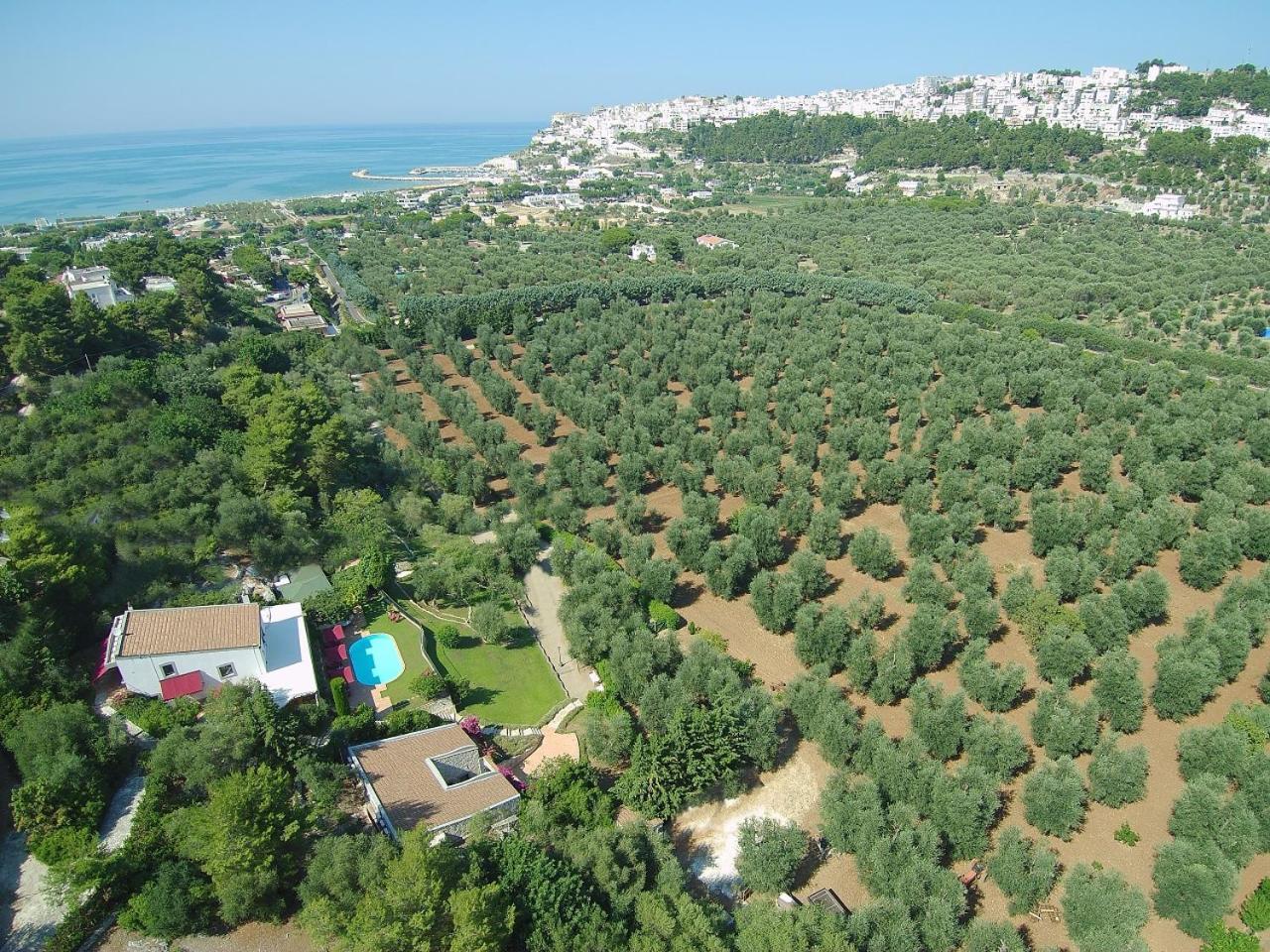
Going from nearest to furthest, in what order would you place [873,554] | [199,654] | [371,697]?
[199,654]
[371,697]
[873,554]

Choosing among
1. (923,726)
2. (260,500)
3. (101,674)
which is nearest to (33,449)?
(260,500)

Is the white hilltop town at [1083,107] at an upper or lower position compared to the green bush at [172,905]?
upper

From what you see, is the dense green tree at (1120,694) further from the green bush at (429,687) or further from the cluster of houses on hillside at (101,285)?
the cluster of houses on hillside at (101,285)

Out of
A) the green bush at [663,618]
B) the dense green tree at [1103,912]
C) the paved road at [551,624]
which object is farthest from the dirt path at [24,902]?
the dense green tree at [1103,912]

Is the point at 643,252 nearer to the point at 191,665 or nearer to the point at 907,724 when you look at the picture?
the point at 907,724

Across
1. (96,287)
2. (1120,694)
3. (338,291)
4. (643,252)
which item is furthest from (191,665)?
(643,252)

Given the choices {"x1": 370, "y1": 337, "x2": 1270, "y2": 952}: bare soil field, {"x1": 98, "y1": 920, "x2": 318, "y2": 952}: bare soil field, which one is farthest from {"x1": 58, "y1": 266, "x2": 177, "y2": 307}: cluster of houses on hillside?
{"x1": 98, "y1": 920, "x2": 318, "y2": 952}: bare soil field

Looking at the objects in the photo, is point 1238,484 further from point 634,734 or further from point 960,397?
point 634,734
